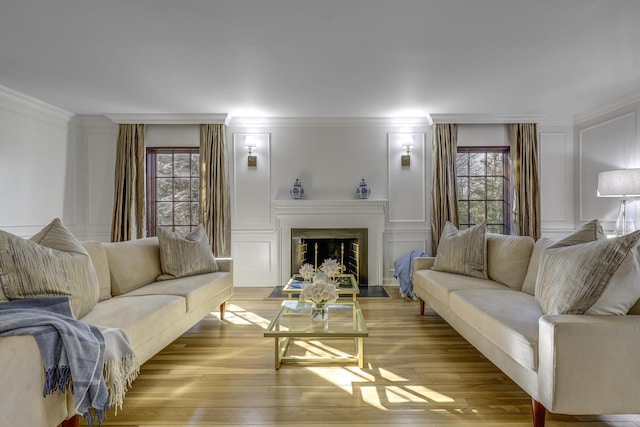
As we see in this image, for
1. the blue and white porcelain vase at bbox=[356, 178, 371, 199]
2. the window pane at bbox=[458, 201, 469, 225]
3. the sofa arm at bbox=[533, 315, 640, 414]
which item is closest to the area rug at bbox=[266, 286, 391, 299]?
the blue and white porcelain vase at bbox=[356, 178, 371, 199]

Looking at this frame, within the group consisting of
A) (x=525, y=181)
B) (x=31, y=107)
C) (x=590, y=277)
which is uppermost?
(x=31, y=107)

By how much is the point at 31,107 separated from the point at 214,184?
2.34 metres

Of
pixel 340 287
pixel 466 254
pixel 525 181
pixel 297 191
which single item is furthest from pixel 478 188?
pixel 340 287

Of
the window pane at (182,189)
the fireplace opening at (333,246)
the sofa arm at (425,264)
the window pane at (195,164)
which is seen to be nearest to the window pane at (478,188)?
the fireplace opening at (333,246)

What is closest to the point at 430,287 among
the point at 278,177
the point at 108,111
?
the point at 278,177

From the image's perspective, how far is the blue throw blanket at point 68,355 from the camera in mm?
1340

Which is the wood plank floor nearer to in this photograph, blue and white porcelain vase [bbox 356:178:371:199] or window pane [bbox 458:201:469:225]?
blue and white porcelain vase [bbox 356:178:371:199]

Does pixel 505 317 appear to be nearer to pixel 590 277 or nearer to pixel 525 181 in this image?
pixel 590 277

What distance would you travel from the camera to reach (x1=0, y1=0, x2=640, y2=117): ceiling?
235 centimetres

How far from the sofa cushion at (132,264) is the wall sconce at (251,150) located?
201cm

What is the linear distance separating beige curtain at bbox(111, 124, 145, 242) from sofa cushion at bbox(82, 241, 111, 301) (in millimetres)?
2434

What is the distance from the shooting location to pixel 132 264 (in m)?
2.88

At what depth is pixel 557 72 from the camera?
340 centimetres

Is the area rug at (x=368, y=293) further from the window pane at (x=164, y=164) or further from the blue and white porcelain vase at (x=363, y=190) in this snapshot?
the window pane at (x=164, y=164)
